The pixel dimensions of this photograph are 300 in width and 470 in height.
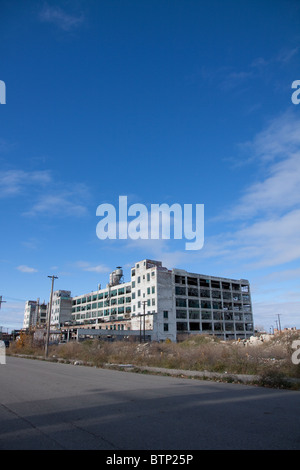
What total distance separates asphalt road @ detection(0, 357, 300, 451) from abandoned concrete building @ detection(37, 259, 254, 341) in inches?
2301

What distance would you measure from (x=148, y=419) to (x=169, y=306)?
229ft

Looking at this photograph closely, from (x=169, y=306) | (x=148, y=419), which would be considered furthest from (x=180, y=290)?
(x=148, y=419)

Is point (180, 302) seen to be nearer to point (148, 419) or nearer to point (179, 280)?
point (179, 280)

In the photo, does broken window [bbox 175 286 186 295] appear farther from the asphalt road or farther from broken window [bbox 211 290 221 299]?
the asphalt road

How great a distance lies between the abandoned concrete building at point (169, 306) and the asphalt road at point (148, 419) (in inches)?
2301

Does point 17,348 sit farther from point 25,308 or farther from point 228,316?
point 25,308

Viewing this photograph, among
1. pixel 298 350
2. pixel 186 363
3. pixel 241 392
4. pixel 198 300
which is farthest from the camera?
pixel 198 300

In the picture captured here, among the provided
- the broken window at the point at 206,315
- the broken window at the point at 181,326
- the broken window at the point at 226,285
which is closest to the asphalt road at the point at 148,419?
the broken window at the point at 181,326

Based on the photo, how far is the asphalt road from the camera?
17.3ft

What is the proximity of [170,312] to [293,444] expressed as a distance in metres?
71.4

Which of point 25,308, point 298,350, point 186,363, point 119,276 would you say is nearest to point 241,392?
point 298,350

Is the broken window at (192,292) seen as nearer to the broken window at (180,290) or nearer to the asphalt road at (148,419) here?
the broken window at (180,290)
